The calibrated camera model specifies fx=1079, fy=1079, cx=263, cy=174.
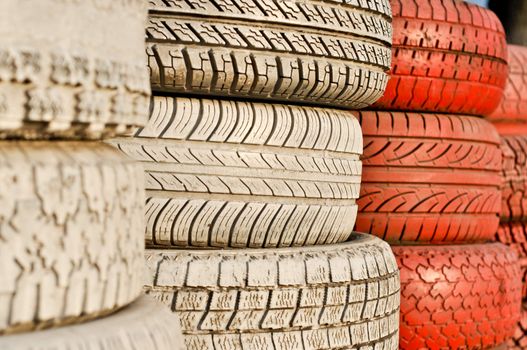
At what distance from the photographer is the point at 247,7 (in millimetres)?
2389

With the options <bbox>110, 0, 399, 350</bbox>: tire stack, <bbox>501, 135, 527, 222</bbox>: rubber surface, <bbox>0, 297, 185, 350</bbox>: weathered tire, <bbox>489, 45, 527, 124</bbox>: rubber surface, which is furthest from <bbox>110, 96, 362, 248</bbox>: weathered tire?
<bbox>489, 45, 527, 124</bbox>: rubber surface

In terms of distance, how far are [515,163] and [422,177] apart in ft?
3.23

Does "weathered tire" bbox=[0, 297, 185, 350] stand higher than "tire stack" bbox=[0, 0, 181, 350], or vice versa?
"tire stack" bbox=[0, 0, 181, 350]

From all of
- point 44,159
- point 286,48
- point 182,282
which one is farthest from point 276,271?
point 44,159

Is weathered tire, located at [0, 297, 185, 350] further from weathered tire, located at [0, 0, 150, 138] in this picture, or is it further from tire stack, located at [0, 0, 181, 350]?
weathered tire, located at [0, 0, 150, 138]

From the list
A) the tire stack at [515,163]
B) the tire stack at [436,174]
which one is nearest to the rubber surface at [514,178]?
the tire stack at [515,163]

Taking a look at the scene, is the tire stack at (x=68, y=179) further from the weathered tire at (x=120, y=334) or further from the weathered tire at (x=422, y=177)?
the weathered tire at (x=422, y=177)

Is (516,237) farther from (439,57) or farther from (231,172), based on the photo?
(231,172)

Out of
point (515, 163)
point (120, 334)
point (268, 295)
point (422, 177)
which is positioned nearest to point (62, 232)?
point (120, 334)

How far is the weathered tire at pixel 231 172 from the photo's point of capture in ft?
7.80

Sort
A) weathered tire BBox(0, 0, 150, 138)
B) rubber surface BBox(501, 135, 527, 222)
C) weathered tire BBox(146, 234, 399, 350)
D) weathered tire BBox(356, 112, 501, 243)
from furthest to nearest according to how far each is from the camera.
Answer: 1. rubber surface BBox(501, 135, 527, 222)
2. weathered tire BBox(356, 112, 501, 243)
3. weathered tire BBox(146, 234, 399, 350)
4. weathered tire BBox(0, 0, 150, 138)

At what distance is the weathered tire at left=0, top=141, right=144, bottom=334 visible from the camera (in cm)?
141

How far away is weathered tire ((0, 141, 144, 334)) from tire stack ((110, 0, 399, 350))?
695 millimetres

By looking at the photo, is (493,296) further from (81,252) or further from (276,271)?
(81,252)
